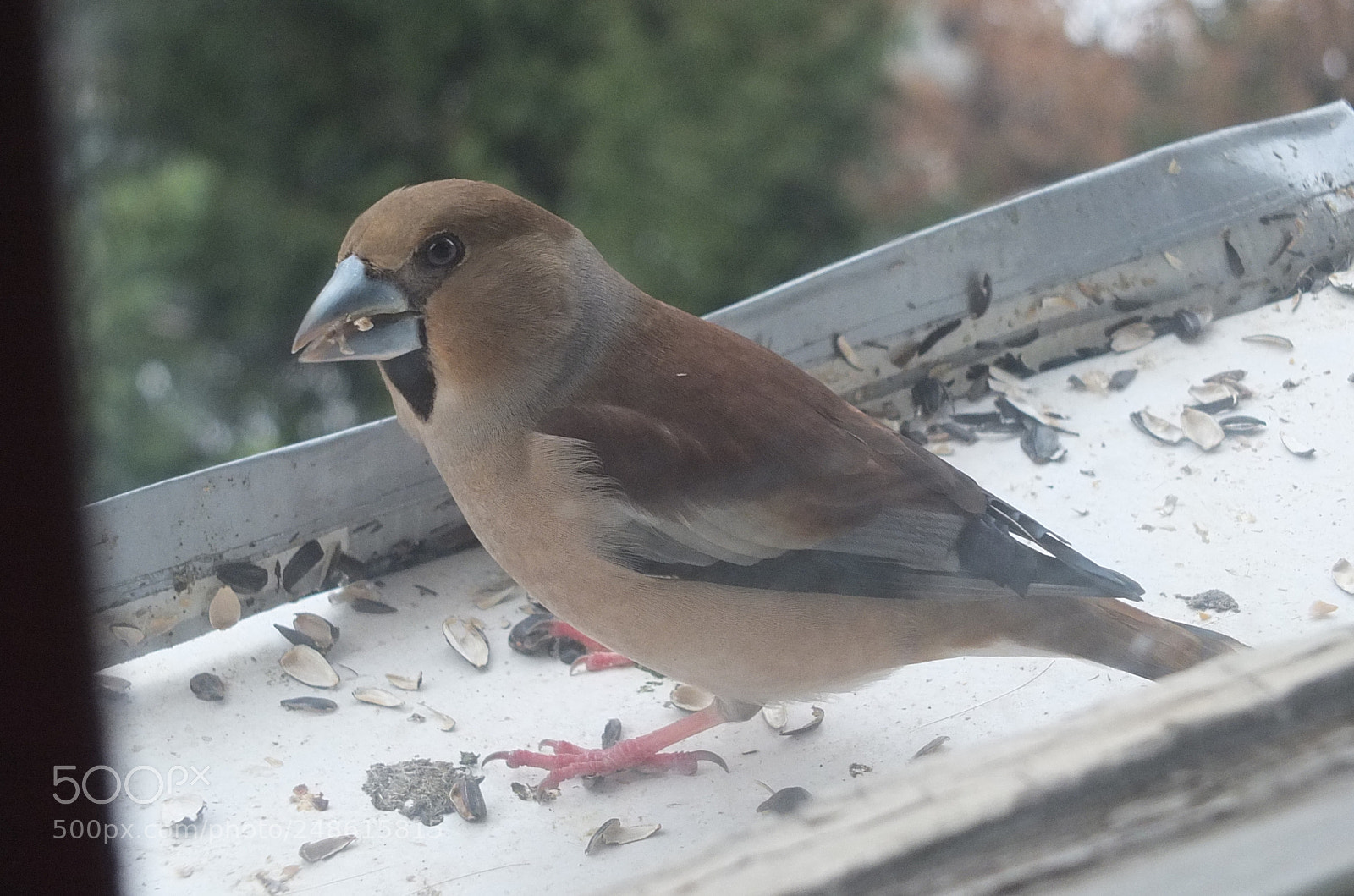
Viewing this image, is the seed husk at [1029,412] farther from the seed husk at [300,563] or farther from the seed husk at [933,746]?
the seed husk at [300,563]

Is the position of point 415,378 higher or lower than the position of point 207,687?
higher

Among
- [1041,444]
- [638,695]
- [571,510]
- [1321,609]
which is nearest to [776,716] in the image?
[638,695]

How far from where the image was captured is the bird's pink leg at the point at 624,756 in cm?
145

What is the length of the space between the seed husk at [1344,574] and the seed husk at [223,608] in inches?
49.6

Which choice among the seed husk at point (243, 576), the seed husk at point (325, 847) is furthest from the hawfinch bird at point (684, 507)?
the seed husk at point (243, 576)

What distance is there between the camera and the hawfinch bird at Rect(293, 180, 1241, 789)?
1438 millimetres

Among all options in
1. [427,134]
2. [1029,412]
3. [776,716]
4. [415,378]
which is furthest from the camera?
[427,134]

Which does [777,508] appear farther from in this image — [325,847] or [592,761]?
[325,847]

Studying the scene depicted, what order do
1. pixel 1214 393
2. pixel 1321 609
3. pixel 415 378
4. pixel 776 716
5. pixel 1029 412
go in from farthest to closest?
1. pixel 1029 412
2. pixel 1214 393
3. pixel 776 716
4. pixel 415 378
5. pixel 1321 609

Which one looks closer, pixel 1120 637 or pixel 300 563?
pixel 1120 637

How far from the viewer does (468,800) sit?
1.40 metres

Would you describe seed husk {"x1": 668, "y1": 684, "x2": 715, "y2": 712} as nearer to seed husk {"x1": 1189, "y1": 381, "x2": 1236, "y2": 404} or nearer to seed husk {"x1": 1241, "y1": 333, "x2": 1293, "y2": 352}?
seed husk {"x1": 1189, "y1": 381, "x2": 1236, "y2": 404}

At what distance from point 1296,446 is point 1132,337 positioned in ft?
1.41

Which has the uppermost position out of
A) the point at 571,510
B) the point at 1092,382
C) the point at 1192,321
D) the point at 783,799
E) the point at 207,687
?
the point at 1192,321
